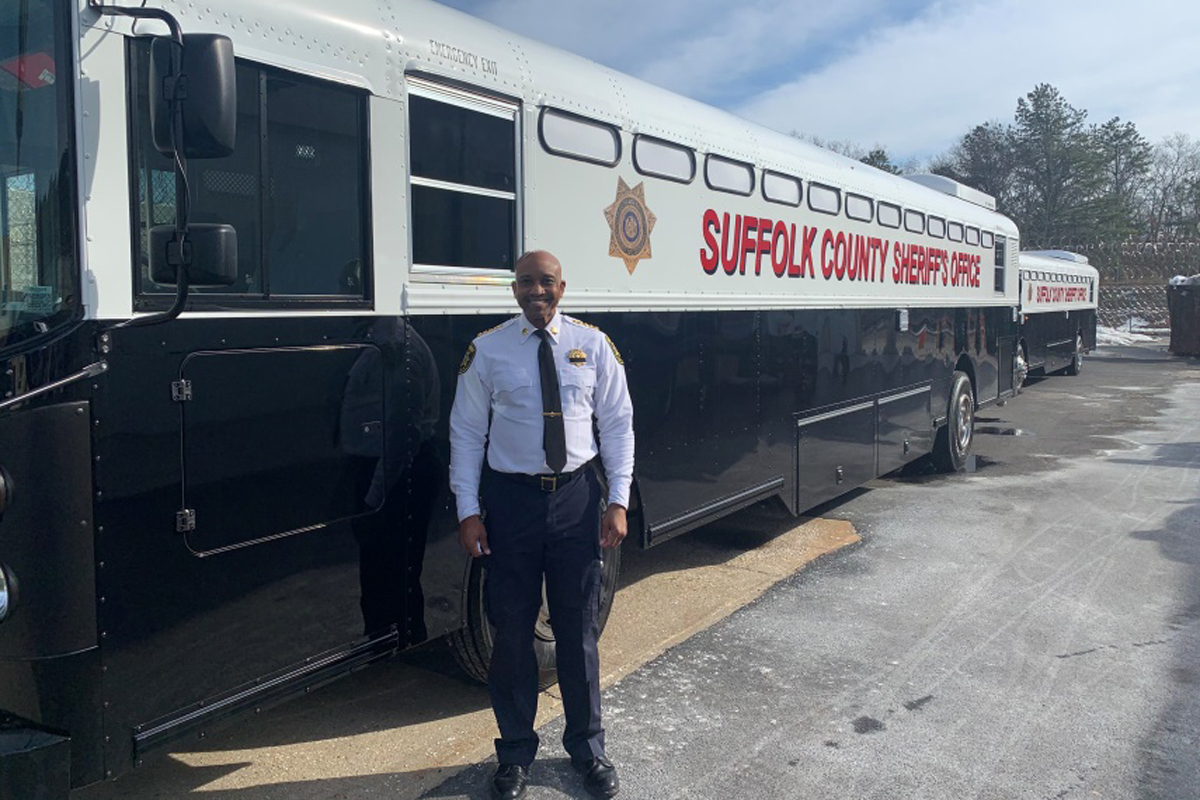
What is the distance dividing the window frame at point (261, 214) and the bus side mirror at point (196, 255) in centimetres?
13

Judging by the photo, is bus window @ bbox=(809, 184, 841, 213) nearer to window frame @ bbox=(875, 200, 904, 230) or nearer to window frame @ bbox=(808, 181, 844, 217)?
window frame @ bbox=(808, 181, 844, 217)

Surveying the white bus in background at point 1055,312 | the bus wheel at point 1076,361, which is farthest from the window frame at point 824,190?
the bus wheel at point 1076,361

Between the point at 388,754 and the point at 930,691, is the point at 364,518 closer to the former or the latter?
the point at 388,754

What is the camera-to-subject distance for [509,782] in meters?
3.64

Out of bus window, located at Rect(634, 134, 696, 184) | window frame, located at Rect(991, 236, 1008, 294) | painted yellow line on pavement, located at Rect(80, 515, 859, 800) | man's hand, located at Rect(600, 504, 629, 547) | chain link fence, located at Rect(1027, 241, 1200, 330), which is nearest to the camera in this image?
man's hand, located at Rect(600, 504, 629, 547)

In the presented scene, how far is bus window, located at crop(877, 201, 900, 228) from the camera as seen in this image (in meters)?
8.23

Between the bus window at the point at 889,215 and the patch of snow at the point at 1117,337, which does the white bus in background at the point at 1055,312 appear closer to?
the bus window at the point at 889,215

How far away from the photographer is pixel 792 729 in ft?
14.3

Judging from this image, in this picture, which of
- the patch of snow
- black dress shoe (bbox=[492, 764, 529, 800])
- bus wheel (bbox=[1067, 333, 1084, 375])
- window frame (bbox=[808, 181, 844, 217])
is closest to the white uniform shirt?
black dress shoe (bbox=[492, 764, 529, 800])

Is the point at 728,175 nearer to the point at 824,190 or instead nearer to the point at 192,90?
the point at 824,190

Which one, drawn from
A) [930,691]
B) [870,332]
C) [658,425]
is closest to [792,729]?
[930,691]

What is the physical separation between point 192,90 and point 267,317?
2.61ft

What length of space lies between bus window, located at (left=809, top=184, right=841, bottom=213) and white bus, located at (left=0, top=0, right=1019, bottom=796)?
1689mm

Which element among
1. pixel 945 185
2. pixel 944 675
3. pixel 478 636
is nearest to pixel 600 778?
pixel 478 636
